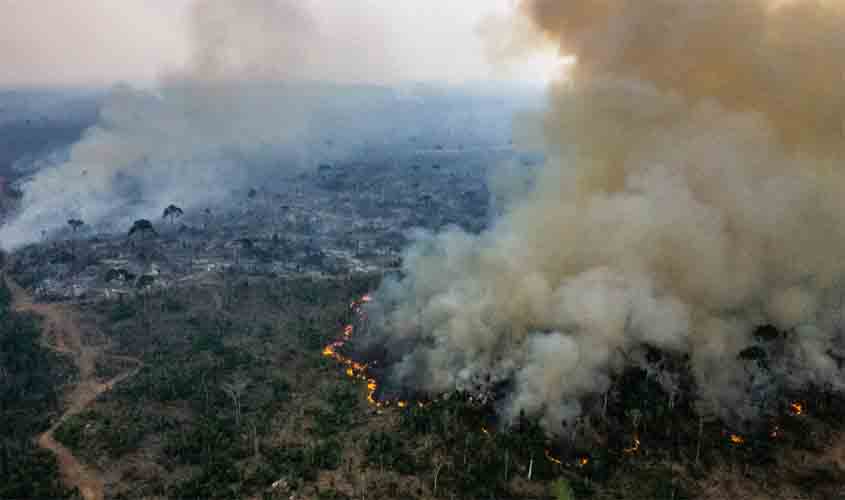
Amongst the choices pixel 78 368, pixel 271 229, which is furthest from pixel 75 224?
pixel 78 368

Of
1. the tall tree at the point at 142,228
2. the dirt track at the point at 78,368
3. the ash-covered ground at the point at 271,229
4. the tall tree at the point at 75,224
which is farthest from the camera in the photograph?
the tall tree at the point at 75,224

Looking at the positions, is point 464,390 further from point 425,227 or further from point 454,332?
point 425,227

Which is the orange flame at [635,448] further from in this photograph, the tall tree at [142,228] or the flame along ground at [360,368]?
the tall tree at [142,228]

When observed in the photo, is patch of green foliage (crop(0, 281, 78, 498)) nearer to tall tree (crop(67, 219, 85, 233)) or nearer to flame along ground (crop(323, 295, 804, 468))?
flame along ground (crop(323, 295, 804, 468))

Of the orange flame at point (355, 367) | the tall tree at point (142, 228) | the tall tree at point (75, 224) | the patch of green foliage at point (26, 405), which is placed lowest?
the patch of green foliage at point (26, 405)

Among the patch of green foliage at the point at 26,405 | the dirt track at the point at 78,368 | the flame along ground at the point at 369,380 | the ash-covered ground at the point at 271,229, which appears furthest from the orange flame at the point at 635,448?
the ash-covered ground at the point at 271,229
